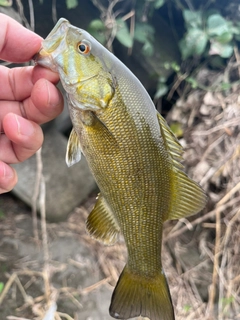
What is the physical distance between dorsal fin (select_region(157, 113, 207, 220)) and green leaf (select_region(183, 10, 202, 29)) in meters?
1.73

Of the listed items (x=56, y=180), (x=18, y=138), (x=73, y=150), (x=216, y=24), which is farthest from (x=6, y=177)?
(x=216, y=24)

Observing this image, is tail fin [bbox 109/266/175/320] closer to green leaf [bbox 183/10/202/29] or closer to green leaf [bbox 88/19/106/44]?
green leaf [bbox 88/19/106/44]

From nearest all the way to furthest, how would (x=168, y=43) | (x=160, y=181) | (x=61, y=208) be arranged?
(x=160, y=181) → (x=61, y=208) → (x=168, y=43)

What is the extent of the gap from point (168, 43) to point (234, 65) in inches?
21.2

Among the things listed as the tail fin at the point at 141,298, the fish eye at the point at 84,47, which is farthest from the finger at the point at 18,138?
the tail fin at the point at 141,298

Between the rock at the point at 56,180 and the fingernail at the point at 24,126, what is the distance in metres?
1.29

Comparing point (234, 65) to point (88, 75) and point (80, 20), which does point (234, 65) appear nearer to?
point (80, 20)

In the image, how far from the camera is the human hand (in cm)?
103

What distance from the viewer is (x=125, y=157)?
1.01m

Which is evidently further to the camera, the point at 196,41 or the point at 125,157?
the point at 196,41

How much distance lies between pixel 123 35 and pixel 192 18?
0.56m

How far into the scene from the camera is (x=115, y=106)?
982 millimetres

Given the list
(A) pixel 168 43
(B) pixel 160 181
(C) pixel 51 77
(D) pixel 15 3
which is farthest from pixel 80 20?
(B) pixel 160 181

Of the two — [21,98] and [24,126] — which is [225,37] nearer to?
[21,98]
